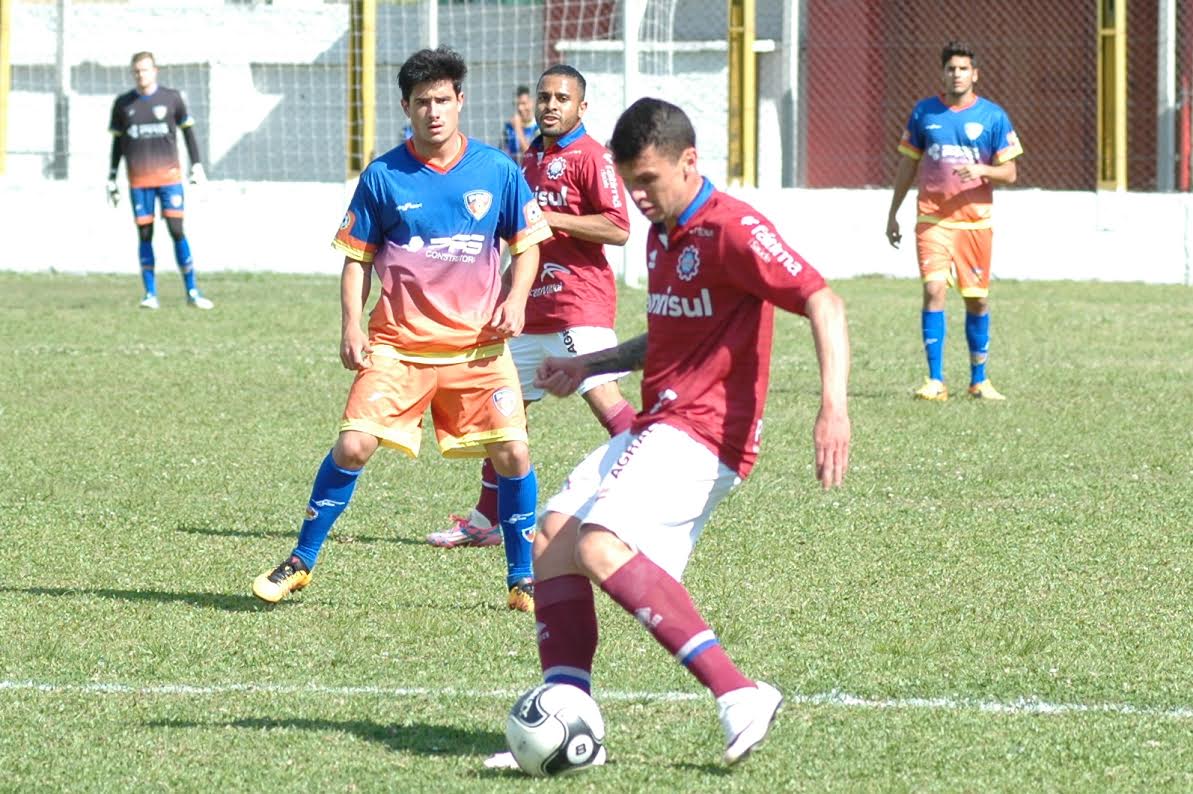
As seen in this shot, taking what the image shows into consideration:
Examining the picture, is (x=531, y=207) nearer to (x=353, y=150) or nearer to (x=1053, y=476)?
(x=1053, y=476)

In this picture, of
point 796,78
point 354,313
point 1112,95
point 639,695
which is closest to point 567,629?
point 639,695

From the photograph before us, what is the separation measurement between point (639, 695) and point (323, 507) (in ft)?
5.43

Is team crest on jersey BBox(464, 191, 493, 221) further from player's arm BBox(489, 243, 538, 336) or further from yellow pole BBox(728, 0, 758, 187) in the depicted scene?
yellow pole BBox(728, 0, 758, 187)

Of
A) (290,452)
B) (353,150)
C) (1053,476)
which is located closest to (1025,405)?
(1053,476)

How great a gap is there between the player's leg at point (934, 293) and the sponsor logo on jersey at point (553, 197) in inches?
181

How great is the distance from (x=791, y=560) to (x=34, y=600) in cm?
279

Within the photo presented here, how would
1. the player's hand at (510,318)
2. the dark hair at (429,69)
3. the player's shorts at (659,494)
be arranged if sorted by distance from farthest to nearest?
the player's hand at (510,318)
the dark hair at (429,69)
the player's shorts at (659,494)

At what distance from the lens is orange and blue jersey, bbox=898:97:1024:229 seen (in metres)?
12.4

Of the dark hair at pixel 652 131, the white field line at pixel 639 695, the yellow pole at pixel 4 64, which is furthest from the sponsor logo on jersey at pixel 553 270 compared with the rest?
the yellow pole at pixel 4 64

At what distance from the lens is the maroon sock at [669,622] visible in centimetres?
471

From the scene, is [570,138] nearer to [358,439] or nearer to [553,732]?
[358,439]

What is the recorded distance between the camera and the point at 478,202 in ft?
22.0

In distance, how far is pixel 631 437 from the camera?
16.1 ft

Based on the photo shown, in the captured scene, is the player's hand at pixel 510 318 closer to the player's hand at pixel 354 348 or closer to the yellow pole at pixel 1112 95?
the player's hand at pixel 354 348
